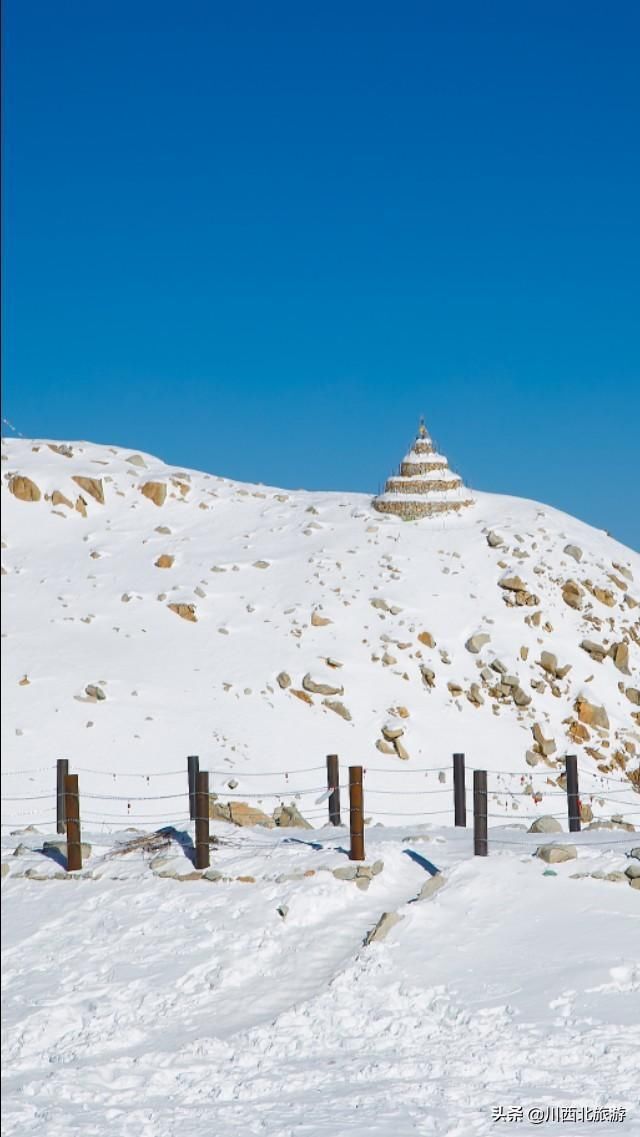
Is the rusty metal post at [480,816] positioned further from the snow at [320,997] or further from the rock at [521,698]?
the rock at [521,698]

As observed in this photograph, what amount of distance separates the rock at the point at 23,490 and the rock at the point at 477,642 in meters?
16.7

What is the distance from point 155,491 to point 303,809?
1991 centimetres

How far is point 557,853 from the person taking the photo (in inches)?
595

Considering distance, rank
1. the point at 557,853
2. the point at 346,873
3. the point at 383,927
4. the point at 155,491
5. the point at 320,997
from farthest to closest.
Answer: the point at 155,491, the point at 346,873, the point at 557,853, the point at 383,927, the point at 320,997

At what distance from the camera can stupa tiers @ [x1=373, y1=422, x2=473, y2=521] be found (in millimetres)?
41500

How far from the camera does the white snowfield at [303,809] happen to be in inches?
458

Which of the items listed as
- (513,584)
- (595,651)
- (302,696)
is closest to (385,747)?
(302,696)

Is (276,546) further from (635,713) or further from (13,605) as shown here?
(635,713)

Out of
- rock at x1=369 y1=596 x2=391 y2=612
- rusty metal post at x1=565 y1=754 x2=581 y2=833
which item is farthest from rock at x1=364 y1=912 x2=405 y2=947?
rock at x1=369 y1=596 x2=391 y2=612

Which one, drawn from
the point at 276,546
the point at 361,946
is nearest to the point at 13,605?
the point at 276,546

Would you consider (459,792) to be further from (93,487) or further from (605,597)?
(93,487)

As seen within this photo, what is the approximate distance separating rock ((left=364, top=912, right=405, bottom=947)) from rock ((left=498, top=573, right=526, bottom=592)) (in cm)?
2250

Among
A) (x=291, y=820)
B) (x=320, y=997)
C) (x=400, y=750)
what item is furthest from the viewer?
(x=400, y=750)

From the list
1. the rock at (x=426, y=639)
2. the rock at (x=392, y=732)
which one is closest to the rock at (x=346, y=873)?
the rock at (x=392, y=732)
